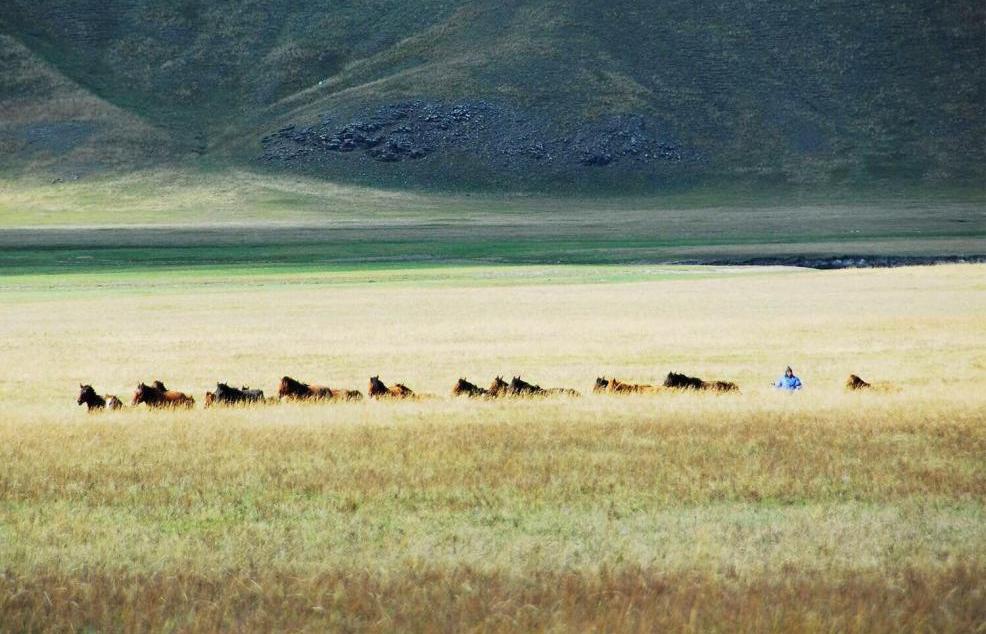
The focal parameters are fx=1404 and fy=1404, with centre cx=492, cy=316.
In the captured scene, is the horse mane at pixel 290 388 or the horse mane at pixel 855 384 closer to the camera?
the horse mane at pixel 290 388

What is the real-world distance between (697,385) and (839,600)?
14.2 m

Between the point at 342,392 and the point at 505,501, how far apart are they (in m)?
9.81

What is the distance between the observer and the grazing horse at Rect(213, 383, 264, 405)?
2181 centimetres

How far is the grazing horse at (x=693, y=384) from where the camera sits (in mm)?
23281

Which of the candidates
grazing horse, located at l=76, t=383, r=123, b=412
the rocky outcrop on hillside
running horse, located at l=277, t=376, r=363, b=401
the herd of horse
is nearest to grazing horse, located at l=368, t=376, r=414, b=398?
the herd of horse

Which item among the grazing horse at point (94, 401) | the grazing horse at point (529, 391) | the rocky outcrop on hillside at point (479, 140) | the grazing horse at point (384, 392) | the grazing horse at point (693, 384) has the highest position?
the rocky outcrop on hillside at point (479, 140)

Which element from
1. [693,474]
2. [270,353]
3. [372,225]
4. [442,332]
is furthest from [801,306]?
[372,225]

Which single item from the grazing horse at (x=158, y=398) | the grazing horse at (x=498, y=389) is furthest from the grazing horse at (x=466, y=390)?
the grazing horse at (x=158, y=398)

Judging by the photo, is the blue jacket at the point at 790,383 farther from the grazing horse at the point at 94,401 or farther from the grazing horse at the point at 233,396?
the grazing horse at the point at 94,401

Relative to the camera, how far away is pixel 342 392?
22.7 m

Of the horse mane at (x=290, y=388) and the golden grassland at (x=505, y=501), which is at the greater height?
the golden grassland at (x=505, y=501)

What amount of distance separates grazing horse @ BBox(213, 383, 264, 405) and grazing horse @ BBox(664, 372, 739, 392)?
267 inches

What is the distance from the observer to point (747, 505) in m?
13.0

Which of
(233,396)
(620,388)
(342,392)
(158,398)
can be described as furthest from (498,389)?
(158,398)
